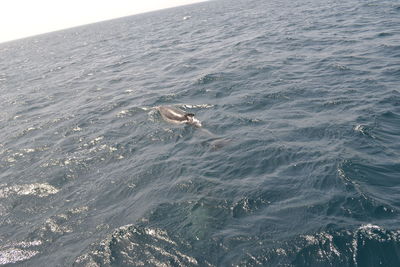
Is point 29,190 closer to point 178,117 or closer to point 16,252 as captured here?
point 16,252

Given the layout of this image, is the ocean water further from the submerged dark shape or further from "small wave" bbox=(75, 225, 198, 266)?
the submerged dark shape

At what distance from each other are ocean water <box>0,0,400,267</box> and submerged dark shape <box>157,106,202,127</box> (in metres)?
0.53

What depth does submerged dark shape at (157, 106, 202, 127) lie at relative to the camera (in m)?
17.7

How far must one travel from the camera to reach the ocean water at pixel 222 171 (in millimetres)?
9023

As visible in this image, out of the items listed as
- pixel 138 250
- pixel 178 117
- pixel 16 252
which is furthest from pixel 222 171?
pixel 16 252

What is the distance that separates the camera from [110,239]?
9977 millimetres

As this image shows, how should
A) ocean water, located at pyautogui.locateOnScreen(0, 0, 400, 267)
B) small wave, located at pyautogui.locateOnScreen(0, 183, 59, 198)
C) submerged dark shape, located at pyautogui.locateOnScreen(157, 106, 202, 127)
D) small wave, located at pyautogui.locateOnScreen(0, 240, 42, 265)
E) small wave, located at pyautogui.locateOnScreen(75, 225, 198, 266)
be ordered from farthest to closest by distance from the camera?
submerged dark shape, located at pyautogui.locateOnScreen(157, 106, 202, 127), small wave, located at pyautogui.locateOnScreen(0, 183, 59, 198), small wave, located at pyautogui.locateOnScreen(0, 240, 42, 265), ocean water, located at pyautogui.locateOnScreen(0, 0, 400, 267), small wave, located at pyautogui.locateOnScreen(75, 225, 198, 266)

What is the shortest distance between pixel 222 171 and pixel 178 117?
6.44 m

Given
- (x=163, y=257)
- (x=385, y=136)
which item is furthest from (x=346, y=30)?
(x=163, y=257)

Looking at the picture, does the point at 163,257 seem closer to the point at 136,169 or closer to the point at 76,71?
the point at 136,169

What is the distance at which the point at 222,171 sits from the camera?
12.9 meters

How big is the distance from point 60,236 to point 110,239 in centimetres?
223

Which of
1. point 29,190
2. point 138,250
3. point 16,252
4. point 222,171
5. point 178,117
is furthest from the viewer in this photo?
point 178,117

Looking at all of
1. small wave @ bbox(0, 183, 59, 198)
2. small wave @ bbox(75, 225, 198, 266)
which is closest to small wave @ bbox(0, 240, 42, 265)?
small wave @ bbox(75, 225, 198, 266)
